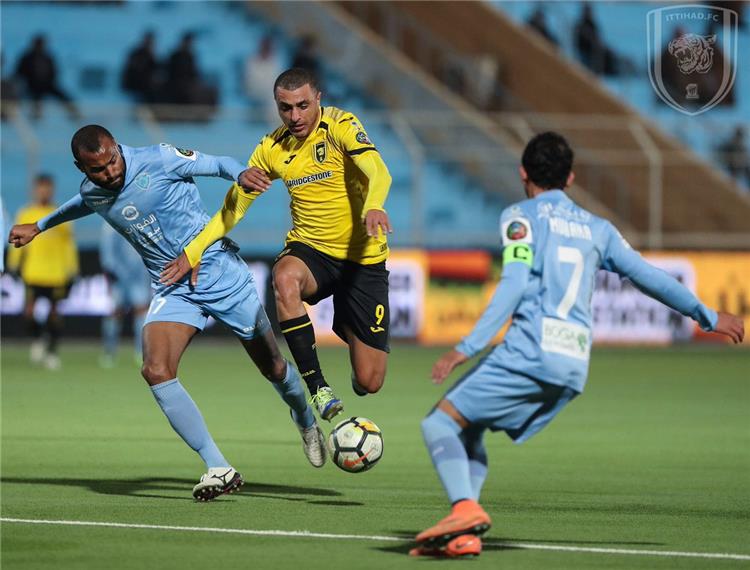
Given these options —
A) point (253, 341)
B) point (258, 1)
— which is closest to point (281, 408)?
point (253, 341)

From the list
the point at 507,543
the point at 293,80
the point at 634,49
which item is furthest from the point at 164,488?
the point at 634,49

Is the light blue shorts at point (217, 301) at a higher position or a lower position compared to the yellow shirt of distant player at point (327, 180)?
lower

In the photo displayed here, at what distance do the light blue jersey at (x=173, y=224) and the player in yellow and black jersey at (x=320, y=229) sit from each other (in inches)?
9.4

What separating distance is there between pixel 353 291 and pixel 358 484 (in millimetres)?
1340

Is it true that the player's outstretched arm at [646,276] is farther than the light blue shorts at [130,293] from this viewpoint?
No

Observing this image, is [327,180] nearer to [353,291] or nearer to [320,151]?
[320,151]

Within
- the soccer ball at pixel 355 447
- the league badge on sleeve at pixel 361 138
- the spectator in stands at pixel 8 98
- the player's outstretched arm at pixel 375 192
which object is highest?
the spectator in stands at pixel 8 98

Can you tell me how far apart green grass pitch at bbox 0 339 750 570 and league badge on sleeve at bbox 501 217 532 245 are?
1443mm

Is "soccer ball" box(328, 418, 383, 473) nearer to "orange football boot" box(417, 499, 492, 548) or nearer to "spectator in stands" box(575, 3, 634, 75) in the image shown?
"orange football boot" box(417, 499, 492, 548)

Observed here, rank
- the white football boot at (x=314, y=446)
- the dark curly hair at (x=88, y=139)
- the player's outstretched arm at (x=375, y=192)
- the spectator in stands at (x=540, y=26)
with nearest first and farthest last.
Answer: the player's outstretched arm at (x=375, y=192), the dark curly hair at (x=88, y=139), the white football boot at (x=314, y=446), the spectator in stands at (x=540, y=26)

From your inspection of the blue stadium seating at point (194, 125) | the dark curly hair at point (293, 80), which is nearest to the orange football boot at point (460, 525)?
the dark curly hair at point (293, 80)

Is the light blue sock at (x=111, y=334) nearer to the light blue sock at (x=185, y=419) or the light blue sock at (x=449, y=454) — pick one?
the light blue sock at (x=185, y=419)

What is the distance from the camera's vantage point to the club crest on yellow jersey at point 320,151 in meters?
9.88

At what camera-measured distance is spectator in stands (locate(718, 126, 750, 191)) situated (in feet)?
88.4
